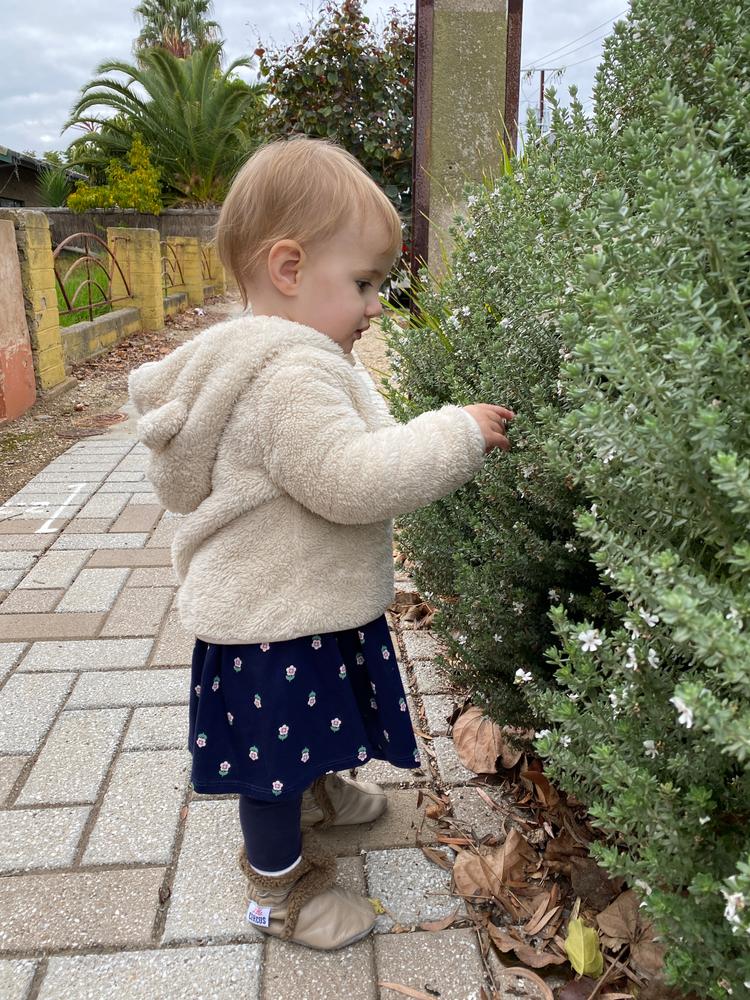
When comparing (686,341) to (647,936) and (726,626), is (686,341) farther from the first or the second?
(647,936)

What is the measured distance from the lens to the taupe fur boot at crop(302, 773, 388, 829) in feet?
7.13

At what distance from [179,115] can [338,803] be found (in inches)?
1015

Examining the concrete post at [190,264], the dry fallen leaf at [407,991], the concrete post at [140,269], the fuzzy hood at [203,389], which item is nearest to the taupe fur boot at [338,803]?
the dry fallen leaf at [407,991]

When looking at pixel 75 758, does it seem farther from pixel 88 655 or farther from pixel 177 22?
pixel 177 22

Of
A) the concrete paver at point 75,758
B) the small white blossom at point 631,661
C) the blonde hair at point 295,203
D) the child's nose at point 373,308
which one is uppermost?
the blonde hair at point 295,203

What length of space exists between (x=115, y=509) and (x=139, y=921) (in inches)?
123

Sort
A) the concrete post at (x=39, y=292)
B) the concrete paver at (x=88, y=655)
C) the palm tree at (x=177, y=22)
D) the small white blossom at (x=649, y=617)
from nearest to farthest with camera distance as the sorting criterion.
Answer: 1. the small white blossom at (x=649, y=617)
2. the concrete paver at (x=88, y=655)
3. the concrete post at (x=39, y=292)
4. the palm tree at (x=177, y=22)

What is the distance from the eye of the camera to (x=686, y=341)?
40.6 inches

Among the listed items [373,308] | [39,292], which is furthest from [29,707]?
[39,292]

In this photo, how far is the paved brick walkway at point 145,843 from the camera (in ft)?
5.87

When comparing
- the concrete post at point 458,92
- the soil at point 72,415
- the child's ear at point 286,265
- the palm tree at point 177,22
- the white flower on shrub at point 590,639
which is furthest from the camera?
the palm tree at point 177,22

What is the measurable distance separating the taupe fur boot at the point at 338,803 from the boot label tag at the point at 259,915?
0.32 meters

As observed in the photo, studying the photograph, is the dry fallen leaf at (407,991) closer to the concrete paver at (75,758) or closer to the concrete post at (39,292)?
the concrete paver at (75,758)

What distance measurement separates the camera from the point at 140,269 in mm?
11484
